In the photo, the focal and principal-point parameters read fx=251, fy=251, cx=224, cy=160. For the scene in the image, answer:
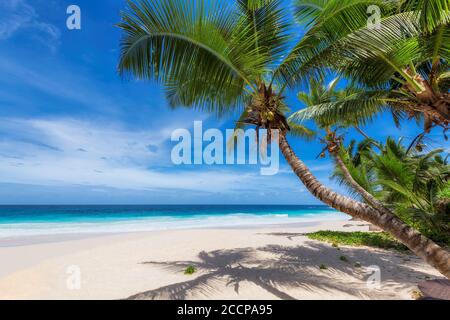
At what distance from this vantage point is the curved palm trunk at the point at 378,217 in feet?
8.73

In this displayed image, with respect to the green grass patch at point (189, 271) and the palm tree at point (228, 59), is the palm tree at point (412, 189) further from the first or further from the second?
the green grass patch at point (189, 271)

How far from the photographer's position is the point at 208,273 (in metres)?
5.66

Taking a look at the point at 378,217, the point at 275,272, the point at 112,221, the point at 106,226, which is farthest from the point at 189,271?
the point at 112,221

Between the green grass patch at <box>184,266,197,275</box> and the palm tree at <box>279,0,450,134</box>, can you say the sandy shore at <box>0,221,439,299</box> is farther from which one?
the palm tree at <box>279,0,450,134</box>

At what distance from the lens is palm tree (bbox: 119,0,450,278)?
11.2 ft

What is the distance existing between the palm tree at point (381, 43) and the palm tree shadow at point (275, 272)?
3.51 m

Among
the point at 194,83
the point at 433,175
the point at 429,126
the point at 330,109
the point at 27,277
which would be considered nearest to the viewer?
the point at 194,83

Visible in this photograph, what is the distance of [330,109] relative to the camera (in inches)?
238

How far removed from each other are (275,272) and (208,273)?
1.54m

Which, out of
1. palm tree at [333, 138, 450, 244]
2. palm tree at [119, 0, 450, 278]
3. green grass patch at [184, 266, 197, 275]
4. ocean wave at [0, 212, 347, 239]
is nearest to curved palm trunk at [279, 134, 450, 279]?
palm tree at [119, 0, 450, 278]
